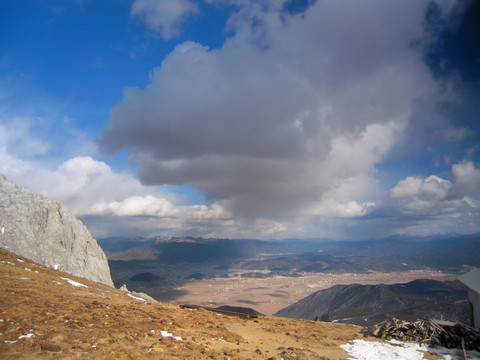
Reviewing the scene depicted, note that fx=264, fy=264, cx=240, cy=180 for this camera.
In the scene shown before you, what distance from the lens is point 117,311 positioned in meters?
18.6

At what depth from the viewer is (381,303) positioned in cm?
14138

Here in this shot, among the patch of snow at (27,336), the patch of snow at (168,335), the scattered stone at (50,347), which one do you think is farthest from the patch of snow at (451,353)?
the patch of snow at (27,336)

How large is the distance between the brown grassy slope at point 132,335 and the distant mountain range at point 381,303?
9249 centimetres

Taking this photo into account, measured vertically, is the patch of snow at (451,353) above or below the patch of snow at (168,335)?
below

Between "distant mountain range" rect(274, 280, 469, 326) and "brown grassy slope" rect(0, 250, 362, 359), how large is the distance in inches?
3641

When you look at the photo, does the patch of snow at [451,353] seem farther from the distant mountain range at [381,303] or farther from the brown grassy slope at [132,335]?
the distant mountain range at [381,303]

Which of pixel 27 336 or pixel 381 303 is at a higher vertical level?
pixel 27 336

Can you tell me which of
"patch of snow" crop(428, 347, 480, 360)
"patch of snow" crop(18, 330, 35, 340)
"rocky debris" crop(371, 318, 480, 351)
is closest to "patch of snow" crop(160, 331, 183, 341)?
"patch of snow" crop(18, 330, 35, 340)

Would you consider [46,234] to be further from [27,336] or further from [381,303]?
[381,303]

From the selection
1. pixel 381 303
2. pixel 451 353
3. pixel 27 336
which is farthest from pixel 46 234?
pixel 381 303

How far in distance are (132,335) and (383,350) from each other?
15502 mm

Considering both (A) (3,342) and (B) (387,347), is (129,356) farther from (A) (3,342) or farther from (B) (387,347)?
(B) (387,347)

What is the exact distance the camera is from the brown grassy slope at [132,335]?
11.7 metres

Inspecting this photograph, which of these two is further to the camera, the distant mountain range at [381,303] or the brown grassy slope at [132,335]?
the distant mountain range at [381,303]
